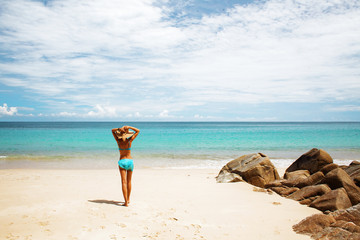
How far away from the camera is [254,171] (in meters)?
10.4

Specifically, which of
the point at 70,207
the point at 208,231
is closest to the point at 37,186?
the point at 70,207

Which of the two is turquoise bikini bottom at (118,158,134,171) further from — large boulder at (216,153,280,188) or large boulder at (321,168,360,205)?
large boulder at (321,168,360,205)

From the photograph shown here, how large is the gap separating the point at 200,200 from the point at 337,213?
3912mm

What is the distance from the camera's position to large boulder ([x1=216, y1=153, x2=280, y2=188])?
10.3m

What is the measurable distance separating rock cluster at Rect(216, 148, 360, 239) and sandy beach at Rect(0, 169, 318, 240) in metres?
0.42

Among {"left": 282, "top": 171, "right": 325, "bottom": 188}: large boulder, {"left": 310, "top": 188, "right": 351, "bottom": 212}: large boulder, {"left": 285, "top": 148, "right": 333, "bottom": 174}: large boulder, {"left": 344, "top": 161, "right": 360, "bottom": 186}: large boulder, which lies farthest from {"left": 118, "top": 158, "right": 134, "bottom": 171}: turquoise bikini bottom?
{"left": 285, "top": 148, "right": 333, "bottom": 174}: large boulder

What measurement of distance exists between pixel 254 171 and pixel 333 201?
3.65 m

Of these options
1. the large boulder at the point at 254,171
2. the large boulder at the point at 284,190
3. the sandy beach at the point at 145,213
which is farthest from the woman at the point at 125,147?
the large boulder at the point at 284,190

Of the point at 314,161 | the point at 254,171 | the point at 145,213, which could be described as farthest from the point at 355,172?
the point at 145,213

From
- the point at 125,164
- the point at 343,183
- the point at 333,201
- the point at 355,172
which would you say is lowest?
the point at 333,201

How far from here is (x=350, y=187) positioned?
768cm

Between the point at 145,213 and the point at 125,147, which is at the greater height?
the point at 125,147

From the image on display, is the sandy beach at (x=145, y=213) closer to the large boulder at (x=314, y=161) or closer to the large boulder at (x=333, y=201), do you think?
the large boulder at (x=333, y=201)

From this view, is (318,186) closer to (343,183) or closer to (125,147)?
(343,183)
